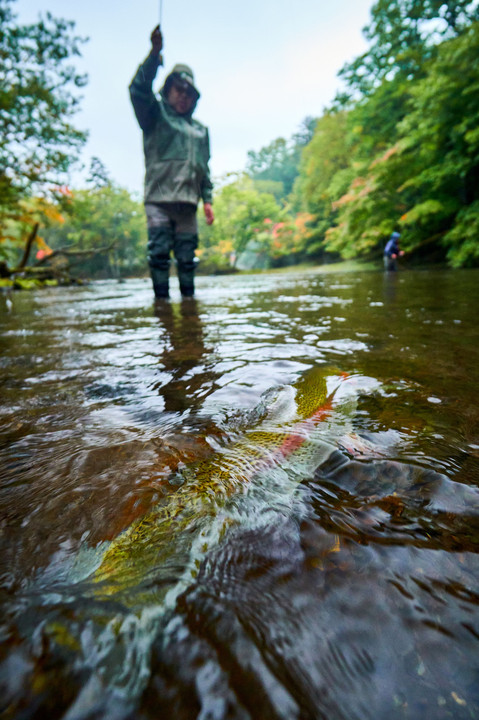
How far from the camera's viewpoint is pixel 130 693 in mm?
341

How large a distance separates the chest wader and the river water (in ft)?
11.7

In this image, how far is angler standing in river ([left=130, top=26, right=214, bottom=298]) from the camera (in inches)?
158

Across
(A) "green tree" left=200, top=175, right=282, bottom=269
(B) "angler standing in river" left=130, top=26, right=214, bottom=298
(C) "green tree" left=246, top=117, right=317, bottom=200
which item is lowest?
(B) "angler standing in river" left=130, top=26, right=214, bottom=298

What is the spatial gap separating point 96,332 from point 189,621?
2.56m

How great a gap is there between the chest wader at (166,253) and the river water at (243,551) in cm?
355

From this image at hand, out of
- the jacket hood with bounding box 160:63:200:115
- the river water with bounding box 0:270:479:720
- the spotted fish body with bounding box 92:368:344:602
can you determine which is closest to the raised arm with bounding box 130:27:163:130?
the jacket hood with bounding box 160:63:200:115

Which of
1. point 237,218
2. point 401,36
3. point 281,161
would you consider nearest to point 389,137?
point 401,36

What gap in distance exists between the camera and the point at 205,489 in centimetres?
69

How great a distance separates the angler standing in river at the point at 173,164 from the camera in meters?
4.01

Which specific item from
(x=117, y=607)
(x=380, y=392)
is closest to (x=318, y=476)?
(x=117, y=607)

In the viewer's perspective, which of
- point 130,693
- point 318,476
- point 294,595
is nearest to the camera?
point 130,693

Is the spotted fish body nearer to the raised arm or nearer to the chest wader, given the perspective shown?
the raised arm

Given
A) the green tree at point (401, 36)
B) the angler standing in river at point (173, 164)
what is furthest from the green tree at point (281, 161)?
the angler standing in river at point (173, 164)

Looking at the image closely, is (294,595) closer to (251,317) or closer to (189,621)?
(189,621)
